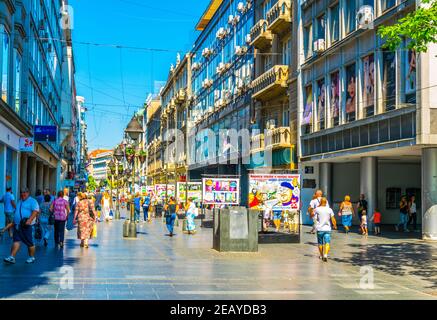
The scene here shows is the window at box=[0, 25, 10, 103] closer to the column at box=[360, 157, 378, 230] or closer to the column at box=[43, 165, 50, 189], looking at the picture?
the column at box=[360, 157, 378, 230]

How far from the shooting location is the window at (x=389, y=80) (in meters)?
24.0

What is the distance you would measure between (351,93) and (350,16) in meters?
3.46

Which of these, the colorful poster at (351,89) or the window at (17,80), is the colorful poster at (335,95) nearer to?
the colorful poster at (351,89)

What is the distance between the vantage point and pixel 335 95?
96.8ft

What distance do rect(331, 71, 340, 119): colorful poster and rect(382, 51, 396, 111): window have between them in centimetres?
445

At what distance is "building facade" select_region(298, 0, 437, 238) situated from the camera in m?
22.2

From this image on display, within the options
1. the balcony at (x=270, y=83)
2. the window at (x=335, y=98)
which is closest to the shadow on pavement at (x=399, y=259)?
the window at (x=335, y=98)

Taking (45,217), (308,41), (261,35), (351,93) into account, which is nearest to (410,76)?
(351,93)

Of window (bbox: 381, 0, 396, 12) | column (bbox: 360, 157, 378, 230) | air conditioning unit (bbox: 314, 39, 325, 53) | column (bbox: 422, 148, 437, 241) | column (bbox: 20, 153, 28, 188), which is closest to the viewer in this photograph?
column (bbox: 422, 148, 437, 241)

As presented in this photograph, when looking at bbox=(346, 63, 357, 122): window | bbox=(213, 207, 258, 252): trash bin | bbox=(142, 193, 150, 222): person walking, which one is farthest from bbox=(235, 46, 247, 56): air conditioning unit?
bbox=(213, 207, 258, 252): trash bin

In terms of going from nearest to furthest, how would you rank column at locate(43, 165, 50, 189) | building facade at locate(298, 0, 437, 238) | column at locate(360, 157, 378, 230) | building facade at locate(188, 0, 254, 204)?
1. building facade at locate(298, 0, 437, 238)
2. column at locate(360, 157, 378, 230)
3. building facade at locate(188, 0, 254, 204)
4. column at locate(43, 165, 50, 189)

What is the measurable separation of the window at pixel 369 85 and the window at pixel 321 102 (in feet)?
14.5

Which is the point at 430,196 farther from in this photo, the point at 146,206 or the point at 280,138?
the point at 146,206

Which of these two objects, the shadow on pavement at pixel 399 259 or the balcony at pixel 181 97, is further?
the balcony at pixel 181 97
